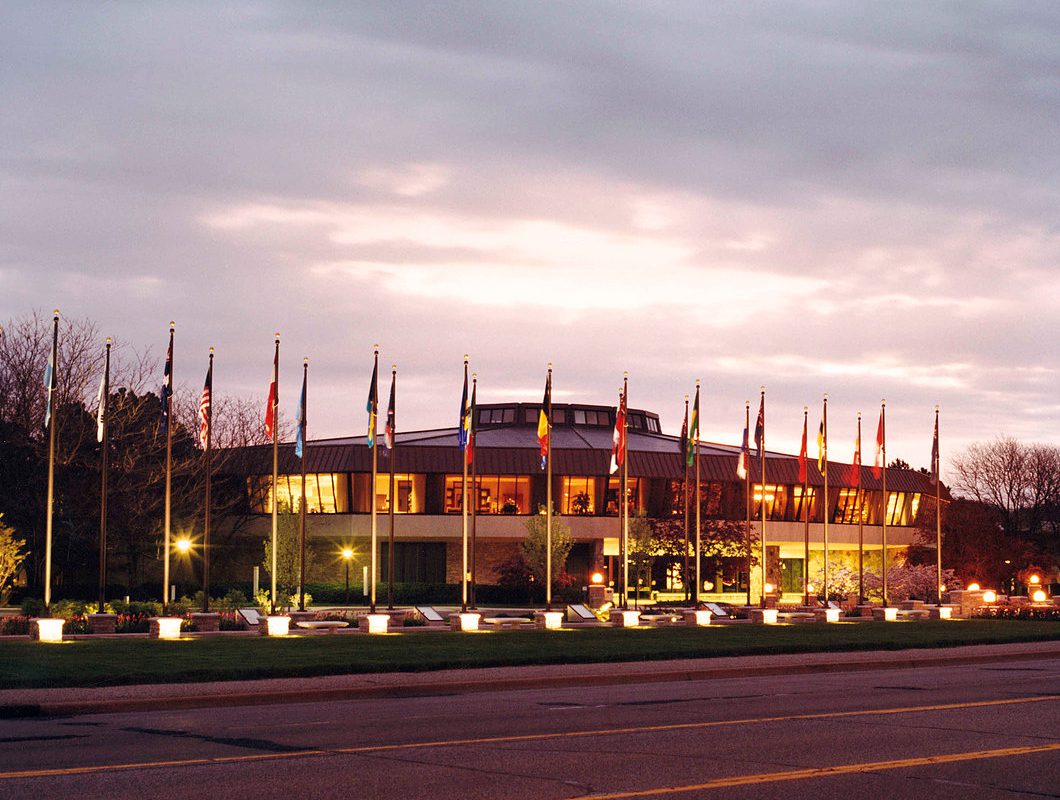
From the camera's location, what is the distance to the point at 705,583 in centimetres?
9231

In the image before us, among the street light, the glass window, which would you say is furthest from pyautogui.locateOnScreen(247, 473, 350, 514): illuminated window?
the glass window

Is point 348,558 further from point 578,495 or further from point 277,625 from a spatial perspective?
point 277,625

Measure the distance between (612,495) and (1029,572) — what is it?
37.8 m

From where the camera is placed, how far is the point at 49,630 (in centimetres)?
3669

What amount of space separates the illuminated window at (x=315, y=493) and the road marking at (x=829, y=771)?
7627cm

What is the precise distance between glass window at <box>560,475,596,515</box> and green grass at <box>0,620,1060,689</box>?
4245cm

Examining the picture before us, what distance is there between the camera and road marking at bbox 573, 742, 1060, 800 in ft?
38.7

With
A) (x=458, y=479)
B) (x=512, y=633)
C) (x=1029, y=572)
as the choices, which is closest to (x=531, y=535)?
(x=458, y=479)

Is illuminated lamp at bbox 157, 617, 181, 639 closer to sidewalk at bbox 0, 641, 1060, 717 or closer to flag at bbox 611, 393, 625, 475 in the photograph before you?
sidewalk at bbox 0, 641, 1060, 717

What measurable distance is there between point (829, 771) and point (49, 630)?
28561mm

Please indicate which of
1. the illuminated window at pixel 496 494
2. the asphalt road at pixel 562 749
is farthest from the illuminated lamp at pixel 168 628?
the illuminated window at pixel 496 494

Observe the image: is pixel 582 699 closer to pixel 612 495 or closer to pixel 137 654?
pixel 137 654

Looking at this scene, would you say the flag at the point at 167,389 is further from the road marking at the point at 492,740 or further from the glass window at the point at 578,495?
the glass window at the point at 578,495

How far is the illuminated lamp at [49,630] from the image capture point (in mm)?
36625
